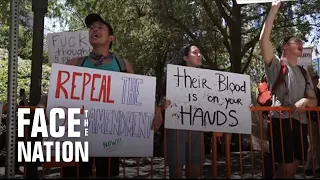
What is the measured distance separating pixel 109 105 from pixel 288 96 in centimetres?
191

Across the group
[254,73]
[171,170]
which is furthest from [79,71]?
[254,73]

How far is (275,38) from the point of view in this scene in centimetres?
1355

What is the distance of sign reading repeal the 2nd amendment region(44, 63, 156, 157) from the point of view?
14.1 feet

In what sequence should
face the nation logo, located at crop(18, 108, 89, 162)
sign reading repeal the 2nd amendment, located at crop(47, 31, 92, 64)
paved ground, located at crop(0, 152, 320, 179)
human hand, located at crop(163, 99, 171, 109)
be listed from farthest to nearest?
sign reading repeal the 2nd amendment, located at crop(47, 31, 92, 64)
paved ground, located at crop(0, 152, 320, 179)
human hand, located at crop(163, 99, 171, 109)
face the nation logo, located at crop(18, 108, 89, 162)

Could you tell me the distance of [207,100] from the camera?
480 cm

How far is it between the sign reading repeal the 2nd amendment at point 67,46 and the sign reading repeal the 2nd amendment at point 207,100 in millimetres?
3116

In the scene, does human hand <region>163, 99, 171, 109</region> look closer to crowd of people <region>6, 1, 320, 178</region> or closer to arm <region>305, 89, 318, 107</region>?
crowd of people <region>6, 1, 320, 178</region>

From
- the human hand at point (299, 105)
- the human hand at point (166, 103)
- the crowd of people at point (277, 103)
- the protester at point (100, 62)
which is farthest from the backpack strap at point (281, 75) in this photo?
the protester at point (100, 62)

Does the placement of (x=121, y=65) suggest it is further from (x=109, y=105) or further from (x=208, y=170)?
(x=208, y=170)

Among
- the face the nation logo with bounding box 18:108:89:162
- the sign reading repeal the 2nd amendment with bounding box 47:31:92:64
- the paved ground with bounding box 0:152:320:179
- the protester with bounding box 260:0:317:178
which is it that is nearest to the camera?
the face the nation logo with bounding box 18:108:89:162

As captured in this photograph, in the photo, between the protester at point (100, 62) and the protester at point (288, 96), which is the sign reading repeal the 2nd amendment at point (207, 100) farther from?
the protester at point (288, 96)

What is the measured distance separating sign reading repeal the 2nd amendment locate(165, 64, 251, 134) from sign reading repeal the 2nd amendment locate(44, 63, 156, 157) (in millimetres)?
260

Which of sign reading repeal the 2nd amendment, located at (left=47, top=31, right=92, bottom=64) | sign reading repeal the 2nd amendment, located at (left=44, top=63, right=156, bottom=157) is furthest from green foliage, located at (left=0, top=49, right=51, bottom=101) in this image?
sign reading repeal the 2nd amendment, located at (left=44, top=63, right=156, bottom=157)

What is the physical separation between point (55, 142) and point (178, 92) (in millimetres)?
1396
